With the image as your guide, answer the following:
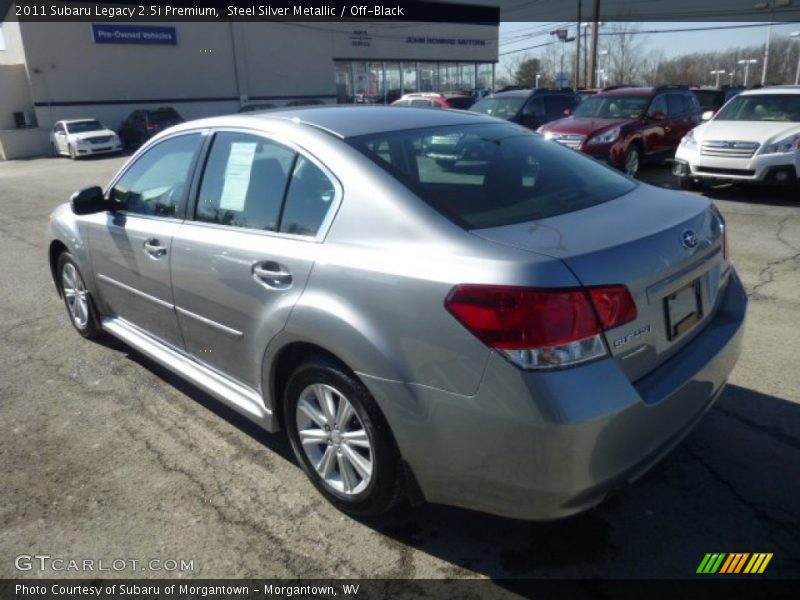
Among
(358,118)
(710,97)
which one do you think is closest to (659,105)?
(710,97)

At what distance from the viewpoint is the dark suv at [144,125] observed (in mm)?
28547

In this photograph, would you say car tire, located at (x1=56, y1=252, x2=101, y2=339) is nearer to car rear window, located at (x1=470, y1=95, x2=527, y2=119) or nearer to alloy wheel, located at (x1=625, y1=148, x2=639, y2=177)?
alloy wheel, located at (x1=625, y1=148, x2=639, y2=177)

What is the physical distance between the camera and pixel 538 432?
2.03m

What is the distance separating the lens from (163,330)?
12.4 feet

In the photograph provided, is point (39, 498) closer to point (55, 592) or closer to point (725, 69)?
point (55, 592)

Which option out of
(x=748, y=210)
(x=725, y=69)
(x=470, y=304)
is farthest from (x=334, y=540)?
(x=725, y=69)

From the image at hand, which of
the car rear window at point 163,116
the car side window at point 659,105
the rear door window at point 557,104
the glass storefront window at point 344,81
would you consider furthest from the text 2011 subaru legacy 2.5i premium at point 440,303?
the glass storefront window at point 344,81

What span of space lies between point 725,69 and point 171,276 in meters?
77.2

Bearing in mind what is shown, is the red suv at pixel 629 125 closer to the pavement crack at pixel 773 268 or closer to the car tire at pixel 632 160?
the car tire at pixel 632 160

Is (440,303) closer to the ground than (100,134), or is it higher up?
higher up

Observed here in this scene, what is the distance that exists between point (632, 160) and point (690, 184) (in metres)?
1.60

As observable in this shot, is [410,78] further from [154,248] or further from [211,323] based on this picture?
[211,323]

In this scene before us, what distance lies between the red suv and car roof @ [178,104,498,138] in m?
8.12

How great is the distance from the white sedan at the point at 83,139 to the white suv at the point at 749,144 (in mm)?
23431
